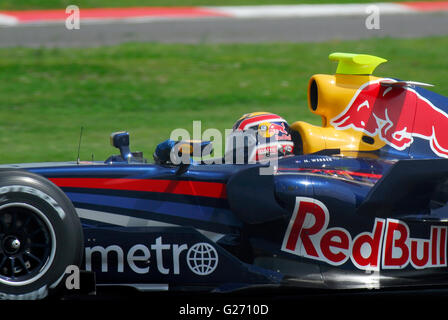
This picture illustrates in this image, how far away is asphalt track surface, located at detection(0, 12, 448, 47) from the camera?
12.8 m

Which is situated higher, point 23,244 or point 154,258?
point 23,244

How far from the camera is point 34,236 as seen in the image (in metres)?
3.81

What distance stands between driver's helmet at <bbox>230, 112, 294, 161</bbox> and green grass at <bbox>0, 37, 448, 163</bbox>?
129 inches

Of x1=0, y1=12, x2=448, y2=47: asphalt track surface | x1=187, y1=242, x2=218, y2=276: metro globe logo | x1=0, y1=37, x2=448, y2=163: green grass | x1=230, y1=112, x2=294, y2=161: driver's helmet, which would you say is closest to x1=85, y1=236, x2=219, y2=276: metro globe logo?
x1=187, y1=242, x2=218, y2=276: metro globe logo

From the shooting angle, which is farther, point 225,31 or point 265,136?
point 225,31

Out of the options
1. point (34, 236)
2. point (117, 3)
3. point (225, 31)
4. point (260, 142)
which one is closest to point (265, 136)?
point (260, 142)

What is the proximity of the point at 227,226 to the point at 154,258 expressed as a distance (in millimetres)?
419

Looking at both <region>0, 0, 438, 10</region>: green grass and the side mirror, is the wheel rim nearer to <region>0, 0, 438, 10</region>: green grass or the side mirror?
the side mirror

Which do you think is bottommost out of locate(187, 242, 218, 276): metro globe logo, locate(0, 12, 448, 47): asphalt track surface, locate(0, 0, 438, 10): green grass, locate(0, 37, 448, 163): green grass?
locate(187, 242, 218, 276): metro globe logo

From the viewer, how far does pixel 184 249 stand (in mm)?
3941

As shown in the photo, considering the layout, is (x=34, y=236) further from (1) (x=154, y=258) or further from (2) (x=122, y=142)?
(2) (x=122, y=142)
